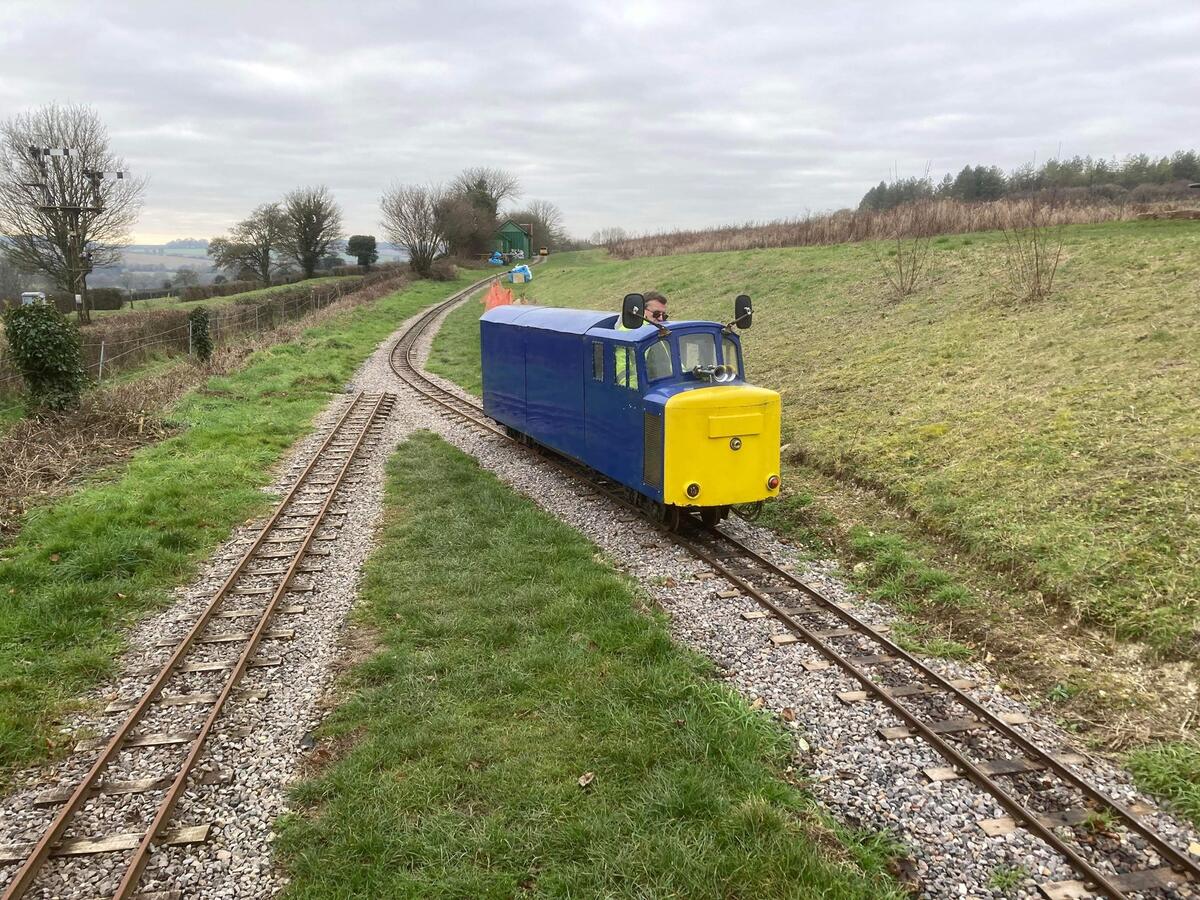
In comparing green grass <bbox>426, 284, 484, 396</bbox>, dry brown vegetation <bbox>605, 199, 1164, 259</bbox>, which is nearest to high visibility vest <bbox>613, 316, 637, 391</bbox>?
green grass <bbox>426, 284, 484, 396</bbox>

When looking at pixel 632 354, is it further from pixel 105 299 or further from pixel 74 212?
pixel 105 299

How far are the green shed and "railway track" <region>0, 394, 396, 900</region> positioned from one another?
79.7m

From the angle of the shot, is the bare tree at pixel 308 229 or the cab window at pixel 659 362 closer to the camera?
the cab window at pixel 659 362

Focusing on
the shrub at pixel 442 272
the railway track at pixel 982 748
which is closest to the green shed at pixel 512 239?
the shrub at pixel 442 272

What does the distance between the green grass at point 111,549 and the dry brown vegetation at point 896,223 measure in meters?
20.6

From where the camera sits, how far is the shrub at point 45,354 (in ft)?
48.6

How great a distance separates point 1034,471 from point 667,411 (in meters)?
4.64

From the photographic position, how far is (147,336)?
88.2 feet

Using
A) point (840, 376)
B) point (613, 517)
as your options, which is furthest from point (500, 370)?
point (840, 376)

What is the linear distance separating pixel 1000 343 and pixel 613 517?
8298mm

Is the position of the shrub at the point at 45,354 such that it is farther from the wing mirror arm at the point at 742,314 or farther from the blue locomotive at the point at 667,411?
the wing mirror arm at the point at 742,314

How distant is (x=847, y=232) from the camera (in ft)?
98.5

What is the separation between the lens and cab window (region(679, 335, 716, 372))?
34.8 ft

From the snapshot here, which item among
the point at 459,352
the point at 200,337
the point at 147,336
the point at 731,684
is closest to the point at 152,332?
the point at 147,336
